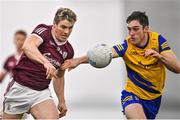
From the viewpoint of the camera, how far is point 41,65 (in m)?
8.32

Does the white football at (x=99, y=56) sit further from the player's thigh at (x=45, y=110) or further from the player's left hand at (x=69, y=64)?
the player's thigh at (x=45, y=110)

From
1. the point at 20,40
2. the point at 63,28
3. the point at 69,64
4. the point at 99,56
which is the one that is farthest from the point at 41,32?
the point at 20,40

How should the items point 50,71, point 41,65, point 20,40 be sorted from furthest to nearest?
point 20,40, point 41,65, point 50,71

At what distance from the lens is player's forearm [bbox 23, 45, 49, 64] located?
311 inches

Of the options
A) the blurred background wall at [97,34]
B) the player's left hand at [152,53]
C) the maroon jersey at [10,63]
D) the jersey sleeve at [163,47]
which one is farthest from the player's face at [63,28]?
the blurred background wall at [97,34]

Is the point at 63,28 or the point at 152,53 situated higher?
the point at 63,28

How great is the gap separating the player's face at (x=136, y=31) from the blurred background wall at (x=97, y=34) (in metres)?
6.40

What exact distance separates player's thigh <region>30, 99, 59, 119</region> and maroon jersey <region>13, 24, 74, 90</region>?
210mm

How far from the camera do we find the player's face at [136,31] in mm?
8547

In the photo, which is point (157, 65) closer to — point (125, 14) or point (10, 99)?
point (10, 99)

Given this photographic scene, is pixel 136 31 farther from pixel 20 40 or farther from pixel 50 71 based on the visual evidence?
pixel 20 40

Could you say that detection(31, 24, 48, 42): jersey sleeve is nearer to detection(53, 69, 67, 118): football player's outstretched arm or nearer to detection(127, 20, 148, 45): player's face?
detection(53, 69, 67, 118): football player's outstretched arm

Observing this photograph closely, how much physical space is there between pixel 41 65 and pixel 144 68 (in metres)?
1.30

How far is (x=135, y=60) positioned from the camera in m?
8.72
